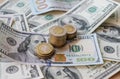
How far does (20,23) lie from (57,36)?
173mm

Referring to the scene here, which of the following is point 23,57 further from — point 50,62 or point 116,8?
point 116,8

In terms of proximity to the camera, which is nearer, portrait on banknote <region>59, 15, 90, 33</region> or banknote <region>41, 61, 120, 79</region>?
banknote <region>41, 61, 120, 79</region>

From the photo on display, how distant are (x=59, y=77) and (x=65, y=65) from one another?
47 mm

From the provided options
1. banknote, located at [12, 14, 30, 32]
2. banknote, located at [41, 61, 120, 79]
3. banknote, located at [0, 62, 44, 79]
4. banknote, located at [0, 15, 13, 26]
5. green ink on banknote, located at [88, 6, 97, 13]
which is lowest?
banknote, located at [41, 61, 120, 79]

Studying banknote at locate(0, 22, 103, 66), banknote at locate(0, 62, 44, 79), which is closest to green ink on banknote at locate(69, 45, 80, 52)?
banknote at locate(0, 22, 103, 66)

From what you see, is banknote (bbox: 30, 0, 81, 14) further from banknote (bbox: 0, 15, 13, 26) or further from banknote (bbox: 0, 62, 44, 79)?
banknote (bbox: 0, 62, 44, 79)

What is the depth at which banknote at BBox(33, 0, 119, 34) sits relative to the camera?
0.90 meters

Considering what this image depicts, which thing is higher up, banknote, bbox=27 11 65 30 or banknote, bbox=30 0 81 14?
banknote, bbox=30 0 81 14

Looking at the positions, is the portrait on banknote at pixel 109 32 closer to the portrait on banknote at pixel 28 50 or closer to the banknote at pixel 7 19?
the portrait on banknote at pixel 28 50

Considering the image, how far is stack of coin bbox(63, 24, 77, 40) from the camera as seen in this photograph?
0.84 meters

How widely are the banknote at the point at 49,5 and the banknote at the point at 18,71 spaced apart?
249mm

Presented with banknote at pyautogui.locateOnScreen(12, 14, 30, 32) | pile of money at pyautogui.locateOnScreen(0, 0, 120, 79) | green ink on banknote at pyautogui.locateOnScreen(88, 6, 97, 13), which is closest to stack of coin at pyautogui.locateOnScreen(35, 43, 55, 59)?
pile of money at pyautogui.locateOnScreen(0, 0, 120, 79)

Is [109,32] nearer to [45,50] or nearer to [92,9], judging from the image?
[92,9]

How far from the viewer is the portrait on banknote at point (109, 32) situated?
867 millimetres
